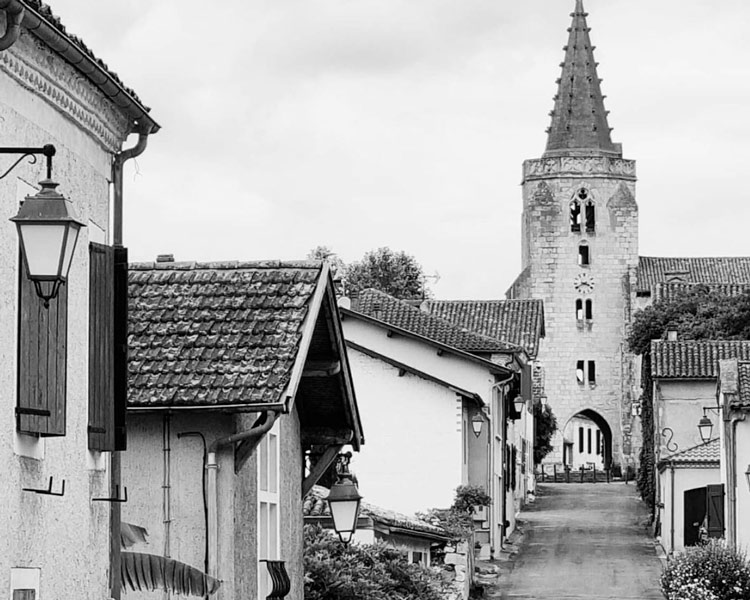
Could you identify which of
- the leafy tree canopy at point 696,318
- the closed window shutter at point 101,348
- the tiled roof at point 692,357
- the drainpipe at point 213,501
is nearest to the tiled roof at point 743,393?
the tiled roof at point 692,357

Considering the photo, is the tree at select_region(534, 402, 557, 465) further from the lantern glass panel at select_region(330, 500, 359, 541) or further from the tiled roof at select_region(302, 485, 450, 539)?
the lantern glass panel at select_region(330, 500, 359, 541)

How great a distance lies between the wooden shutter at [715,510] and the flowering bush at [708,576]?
25.4ft

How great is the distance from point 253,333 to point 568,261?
103557 millimetres

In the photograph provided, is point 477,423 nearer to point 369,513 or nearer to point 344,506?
point 369,513

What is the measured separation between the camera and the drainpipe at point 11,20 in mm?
9867

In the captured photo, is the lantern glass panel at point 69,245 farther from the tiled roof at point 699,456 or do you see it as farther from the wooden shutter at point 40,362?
the tiled roof at point 699,456

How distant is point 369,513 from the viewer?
95.9ft

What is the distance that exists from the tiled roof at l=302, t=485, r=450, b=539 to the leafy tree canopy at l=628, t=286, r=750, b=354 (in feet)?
149

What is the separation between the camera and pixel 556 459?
373 feet

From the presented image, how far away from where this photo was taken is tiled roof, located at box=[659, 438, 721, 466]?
48094 millimetres

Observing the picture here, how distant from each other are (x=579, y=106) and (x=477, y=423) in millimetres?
80443

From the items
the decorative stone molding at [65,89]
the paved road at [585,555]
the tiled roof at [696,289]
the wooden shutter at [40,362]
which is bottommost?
the paved road at [585,555]

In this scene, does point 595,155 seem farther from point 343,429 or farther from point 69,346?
point 69,346

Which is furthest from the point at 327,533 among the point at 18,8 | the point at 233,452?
the point at 18,8
